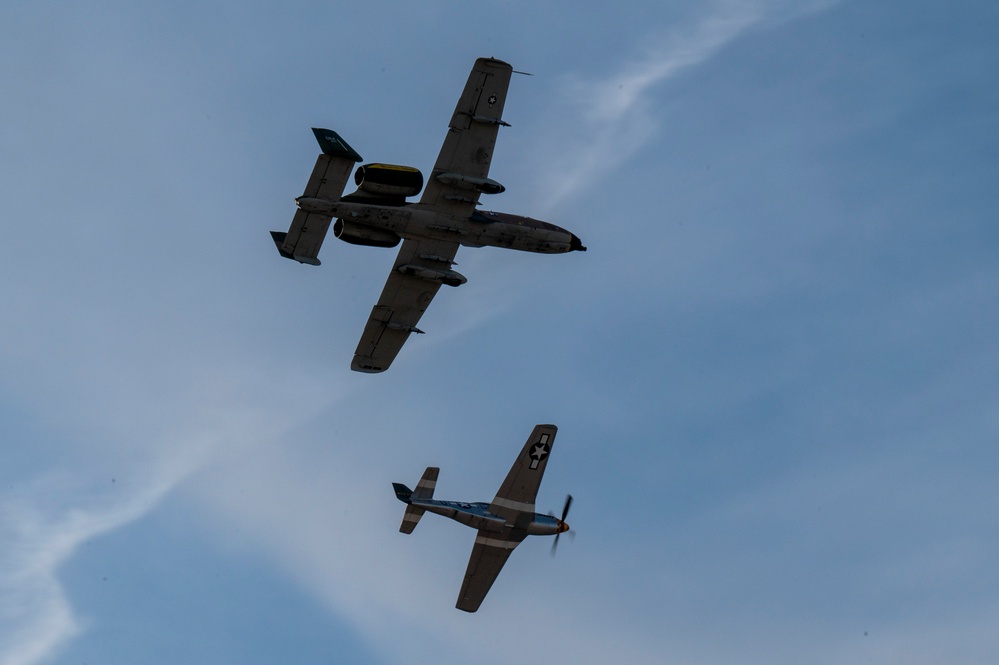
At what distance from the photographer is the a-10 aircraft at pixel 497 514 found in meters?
74.2

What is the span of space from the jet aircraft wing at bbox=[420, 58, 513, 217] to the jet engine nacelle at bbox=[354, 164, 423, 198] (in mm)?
1562

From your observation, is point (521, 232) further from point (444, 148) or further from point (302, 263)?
point (302, 263)

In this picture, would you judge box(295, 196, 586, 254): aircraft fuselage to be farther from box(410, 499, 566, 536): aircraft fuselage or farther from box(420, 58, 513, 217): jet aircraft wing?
box(410, 499, 566, 536): aircraft fuselage

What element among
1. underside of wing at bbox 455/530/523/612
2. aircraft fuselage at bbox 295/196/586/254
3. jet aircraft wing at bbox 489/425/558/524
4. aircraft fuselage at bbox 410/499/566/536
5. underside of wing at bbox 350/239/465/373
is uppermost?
aircraft fuselage at bbox 295/196/586/254

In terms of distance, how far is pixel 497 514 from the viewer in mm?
76375

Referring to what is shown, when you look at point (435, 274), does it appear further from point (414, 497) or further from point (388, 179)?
point (414, 497)

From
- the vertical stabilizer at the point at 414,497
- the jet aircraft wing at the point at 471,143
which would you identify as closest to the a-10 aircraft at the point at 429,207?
the jet aircraft wing at the point at 471,143

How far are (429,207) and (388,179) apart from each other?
11.3 ft

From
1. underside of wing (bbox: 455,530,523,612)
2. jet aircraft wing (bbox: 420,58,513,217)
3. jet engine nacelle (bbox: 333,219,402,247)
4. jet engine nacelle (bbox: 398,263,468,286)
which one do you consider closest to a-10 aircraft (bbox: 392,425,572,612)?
underside of wing (bbox: 455,530,523,612)

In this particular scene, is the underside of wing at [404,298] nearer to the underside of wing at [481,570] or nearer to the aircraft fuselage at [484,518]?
the aircraft fuselage at [484,518]

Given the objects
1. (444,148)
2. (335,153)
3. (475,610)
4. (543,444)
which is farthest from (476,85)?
(475,610)

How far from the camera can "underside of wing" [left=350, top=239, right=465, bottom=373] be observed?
70.3 m

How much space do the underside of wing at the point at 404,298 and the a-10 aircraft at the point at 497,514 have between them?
787 cm

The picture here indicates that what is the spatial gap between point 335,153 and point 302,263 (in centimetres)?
636
